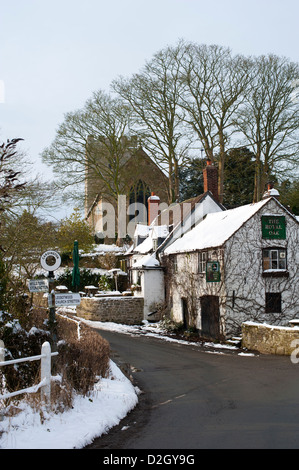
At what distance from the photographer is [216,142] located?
116 ft

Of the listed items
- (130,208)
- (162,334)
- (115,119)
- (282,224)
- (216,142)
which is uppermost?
(115,119)

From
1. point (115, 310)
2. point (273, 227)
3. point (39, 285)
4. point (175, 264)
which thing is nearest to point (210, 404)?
point (39, 285)

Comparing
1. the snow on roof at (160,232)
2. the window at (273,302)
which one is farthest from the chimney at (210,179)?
the window at (273,302)

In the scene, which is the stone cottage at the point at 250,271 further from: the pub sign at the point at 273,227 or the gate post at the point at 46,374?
the gate post at the point at 46,374

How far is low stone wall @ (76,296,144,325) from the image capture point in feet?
93.1

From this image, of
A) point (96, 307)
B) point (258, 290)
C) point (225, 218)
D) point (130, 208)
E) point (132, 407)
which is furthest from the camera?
point (130, 208)

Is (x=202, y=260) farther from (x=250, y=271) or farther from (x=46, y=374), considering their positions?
(x=46, y=374)

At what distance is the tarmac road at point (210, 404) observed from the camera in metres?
Result: 7.04

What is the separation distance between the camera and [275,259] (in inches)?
870

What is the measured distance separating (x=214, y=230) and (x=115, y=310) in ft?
27.7

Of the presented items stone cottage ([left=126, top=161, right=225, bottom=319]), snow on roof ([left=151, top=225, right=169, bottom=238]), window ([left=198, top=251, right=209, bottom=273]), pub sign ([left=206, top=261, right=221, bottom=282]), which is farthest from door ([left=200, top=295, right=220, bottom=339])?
snow on roof ([left=151, top=225, right=169, bottom=238])

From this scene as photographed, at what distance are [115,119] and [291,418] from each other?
34.8 meters
